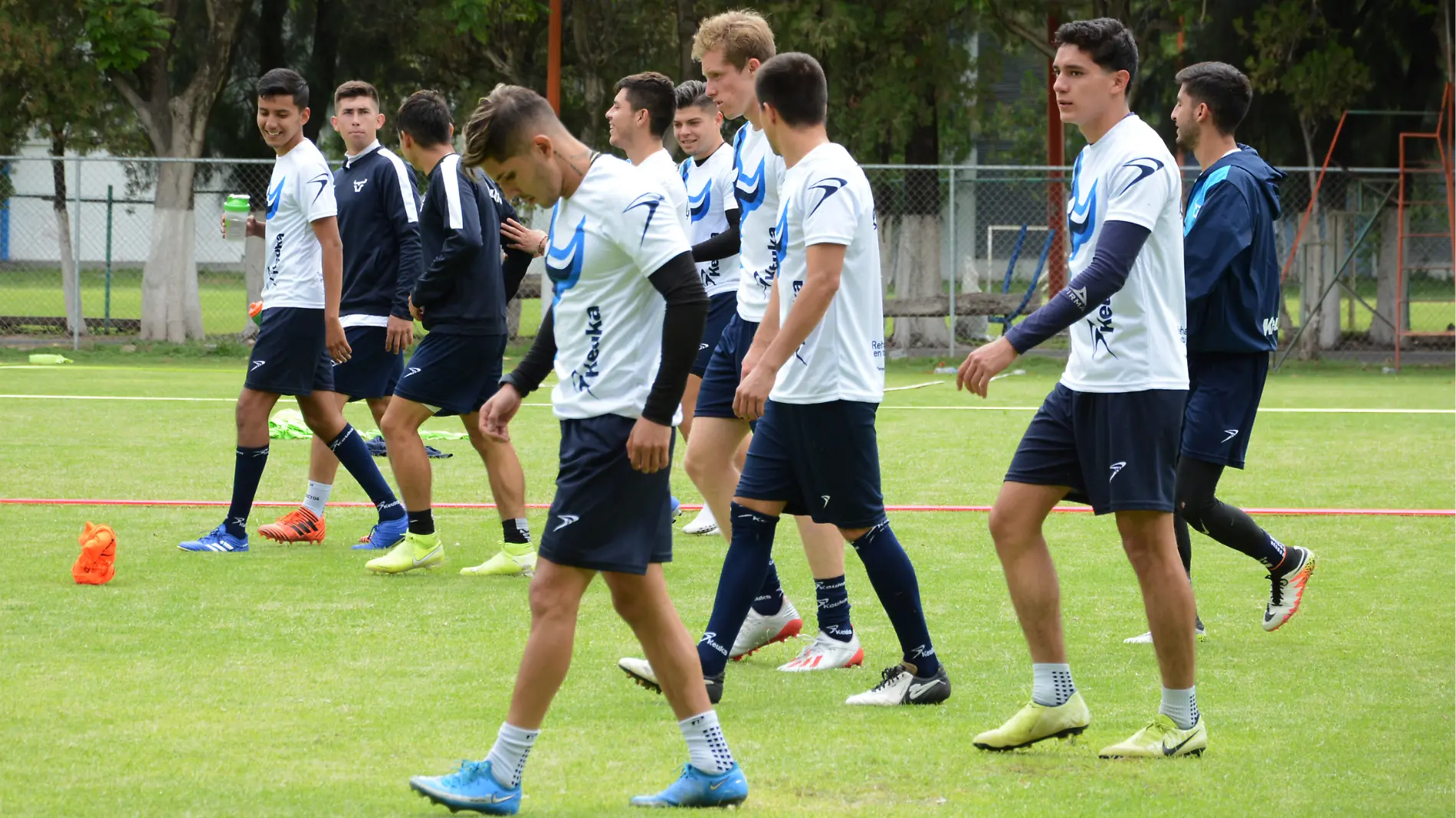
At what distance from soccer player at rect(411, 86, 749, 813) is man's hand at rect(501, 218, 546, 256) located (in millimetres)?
3138

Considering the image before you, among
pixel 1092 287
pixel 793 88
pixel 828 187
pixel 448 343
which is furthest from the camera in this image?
pixel 448 343

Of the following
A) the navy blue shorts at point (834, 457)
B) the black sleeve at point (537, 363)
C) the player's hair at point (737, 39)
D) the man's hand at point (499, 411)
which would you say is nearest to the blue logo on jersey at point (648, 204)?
the black sleeve at point (537, 363)

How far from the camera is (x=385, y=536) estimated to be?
8125 mm

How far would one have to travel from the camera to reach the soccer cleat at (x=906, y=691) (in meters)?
5.25

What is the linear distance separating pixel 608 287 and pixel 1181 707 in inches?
81.1

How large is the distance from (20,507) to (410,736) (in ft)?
17.1

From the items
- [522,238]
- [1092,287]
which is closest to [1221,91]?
[1092,287]

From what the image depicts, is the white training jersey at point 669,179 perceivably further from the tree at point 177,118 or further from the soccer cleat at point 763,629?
the tree at point 177,118

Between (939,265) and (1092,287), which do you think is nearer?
(1092,287)

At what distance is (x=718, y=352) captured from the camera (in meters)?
6.45

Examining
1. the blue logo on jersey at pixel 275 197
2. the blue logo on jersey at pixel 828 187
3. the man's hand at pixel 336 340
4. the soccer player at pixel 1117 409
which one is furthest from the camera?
the blue logo on jersey at pixel 275 197

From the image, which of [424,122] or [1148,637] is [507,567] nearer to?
[424,122]

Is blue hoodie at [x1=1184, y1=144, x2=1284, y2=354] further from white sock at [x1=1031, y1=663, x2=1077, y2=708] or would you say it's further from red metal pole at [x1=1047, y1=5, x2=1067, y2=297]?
red metal pole at [x1=1047, y1=5, x2=1067, y2=297]

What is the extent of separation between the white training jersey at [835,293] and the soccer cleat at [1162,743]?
1301mm
